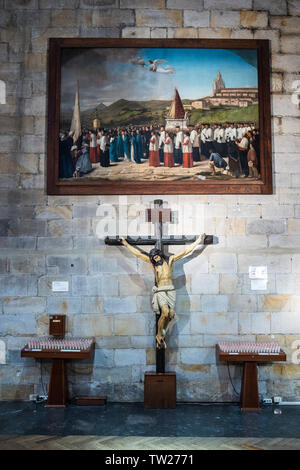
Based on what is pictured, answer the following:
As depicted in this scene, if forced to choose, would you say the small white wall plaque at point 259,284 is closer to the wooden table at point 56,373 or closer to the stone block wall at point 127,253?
the stone block wall at point 127,253

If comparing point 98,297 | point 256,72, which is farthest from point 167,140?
point 98,297

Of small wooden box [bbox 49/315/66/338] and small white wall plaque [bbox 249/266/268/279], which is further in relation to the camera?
small white wall plaque [bbox 249/266/268/279]

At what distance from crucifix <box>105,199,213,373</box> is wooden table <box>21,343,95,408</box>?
1.01 metres

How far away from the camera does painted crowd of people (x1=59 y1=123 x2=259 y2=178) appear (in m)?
6.16

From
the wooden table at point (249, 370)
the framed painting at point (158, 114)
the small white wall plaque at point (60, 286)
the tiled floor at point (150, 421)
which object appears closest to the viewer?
the tiled floor at point (150, 421)

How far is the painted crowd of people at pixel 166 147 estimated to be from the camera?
6164mm

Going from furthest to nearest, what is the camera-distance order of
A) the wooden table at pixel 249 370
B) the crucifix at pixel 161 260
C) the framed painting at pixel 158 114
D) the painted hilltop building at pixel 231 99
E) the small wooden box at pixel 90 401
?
the painted hilltop building at pixel 231 99 < the framed painting at pixel 158 114 < the small wooden box at pixel 90 401 < the crucifix at pixel 161 260 < the wooden table at pixel 249 370

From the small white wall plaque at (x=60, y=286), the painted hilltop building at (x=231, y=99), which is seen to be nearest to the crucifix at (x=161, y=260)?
the small white wall plaque at (x=60, y=286)

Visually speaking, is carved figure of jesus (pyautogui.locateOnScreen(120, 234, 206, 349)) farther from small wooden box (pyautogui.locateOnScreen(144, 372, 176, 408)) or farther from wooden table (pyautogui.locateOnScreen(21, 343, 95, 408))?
wooden table (pyautogui.locateOnScreen(21, 343, 95, 408))

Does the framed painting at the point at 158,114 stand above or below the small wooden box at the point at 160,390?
above

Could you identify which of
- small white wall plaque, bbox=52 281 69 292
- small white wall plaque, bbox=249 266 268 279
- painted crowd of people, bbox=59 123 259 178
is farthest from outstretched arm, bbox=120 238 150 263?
small white wall plaque, bbox=249 266 268 279

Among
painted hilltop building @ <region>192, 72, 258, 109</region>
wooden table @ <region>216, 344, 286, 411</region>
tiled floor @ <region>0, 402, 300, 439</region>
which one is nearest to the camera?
tiled floor @ <region>0, 402, 300, 439</region>

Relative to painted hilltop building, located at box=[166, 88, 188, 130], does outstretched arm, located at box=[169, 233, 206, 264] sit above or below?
below

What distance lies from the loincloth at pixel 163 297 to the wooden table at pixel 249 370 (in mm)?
961
